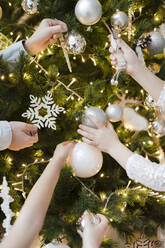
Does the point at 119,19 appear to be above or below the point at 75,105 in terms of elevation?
above

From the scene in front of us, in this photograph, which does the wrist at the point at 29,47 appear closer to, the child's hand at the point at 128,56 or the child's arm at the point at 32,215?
the child's hand at the point at 128,56

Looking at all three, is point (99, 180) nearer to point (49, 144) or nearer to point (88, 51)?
point (49, 144)

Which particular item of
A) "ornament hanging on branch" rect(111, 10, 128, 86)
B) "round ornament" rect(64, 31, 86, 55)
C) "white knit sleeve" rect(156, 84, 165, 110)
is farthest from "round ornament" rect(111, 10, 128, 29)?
"white knit sleeve" rect(156, 84, 165, 110)

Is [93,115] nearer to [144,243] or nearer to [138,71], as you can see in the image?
[138,71]

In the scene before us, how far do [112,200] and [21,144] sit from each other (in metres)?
0.32

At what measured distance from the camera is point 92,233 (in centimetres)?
69

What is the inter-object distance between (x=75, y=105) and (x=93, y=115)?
0.13 m

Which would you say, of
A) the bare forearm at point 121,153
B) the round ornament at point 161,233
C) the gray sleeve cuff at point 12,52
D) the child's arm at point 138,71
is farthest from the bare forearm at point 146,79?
the round ornament at point 161,233

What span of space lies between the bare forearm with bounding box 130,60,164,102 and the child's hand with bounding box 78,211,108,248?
43 cm

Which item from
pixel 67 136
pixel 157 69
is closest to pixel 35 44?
pixel 67 136

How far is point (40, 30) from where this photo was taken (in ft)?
2.62

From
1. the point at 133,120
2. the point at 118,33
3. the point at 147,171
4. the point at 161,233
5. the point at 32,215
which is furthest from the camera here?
the point at 161,233

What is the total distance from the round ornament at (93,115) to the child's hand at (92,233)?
24 cm

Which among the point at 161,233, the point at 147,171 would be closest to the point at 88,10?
the point at 147,171
